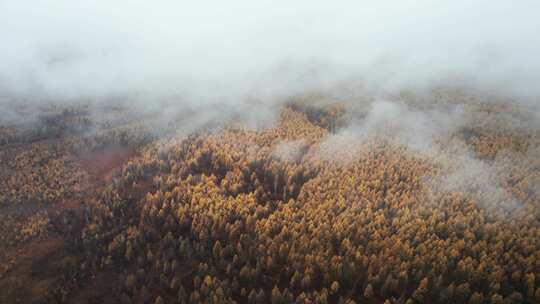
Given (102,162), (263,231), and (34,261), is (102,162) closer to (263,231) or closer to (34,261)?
(34,261)

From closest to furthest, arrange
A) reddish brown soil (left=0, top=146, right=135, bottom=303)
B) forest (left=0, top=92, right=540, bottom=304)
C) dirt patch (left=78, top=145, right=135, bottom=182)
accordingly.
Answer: reddish brown soil (left=0, top=146, right=135, bottom=303) < forest (left=0, top=92, right=540, bottom=304) < dirt patch (left=78, top=145, right=135, bottom=182)

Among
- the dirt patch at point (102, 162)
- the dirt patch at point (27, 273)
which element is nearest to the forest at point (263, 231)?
the dirt patch at point (27, 273)

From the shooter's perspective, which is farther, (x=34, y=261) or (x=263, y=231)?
(x=263, y=231)

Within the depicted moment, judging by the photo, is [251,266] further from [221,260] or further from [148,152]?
[148,152]

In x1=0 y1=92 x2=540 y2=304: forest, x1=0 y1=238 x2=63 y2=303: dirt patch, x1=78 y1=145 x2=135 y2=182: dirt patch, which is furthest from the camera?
x1=78 y1=145 x2=135 y2=182: dirt patch

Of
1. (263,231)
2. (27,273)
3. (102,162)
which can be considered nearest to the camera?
(27,273)

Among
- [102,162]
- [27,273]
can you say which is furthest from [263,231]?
[102,162]

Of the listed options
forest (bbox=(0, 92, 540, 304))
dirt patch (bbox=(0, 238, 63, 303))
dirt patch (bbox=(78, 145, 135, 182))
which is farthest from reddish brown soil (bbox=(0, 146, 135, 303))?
dirt patch (bbox=(78, 145, 135, 182))

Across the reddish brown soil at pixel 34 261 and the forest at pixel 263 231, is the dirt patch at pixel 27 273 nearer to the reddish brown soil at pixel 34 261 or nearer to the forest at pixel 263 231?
the reddish brown soil at pixel 34 261

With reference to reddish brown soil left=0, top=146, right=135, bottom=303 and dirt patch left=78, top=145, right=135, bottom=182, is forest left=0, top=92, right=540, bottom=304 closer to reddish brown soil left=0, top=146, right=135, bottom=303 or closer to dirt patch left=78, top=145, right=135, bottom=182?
reddish brown soil left=0, top=146, right=135, bottom=303

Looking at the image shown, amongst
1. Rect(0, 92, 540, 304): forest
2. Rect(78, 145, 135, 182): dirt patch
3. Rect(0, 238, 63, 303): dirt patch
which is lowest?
Rect(0, 238, 63, 303): dirt patch
